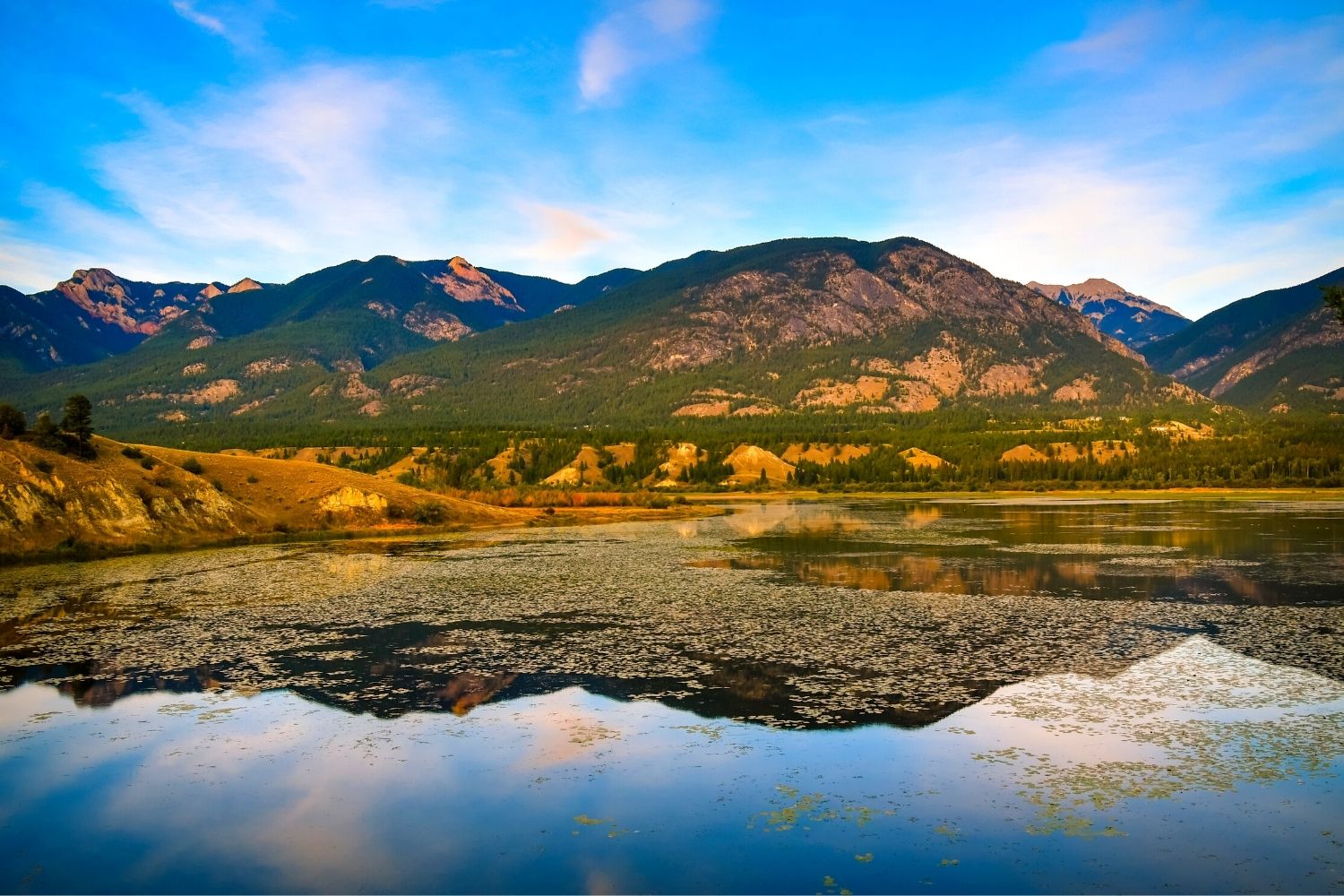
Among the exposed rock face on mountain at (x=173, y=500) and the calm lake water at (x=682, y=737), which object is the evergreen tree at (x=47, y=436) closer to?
the exposed rock face on mountain at (x=173, y=500)

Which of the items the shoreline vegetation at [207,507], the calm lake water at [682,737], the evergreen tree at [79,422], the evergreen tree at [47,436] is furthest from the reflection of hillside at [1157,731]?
the evergreen tree at [47,436]

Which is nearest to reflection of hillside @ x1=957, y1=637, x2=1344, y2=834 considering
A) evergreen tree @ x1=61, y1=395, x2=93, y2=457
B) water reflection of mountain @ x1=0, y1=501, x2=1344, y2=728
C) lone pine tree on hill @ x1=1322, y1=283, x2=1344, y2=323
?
water reflection of mountain @ x1=0, y1=501, x2=1344, y2=728

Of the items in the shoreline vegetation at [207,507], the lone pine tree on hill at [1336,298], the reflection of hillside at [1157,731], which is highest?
the lone pine tree on hill at [1336,298]

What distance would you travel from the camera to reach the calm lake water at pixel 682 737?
54.1 ft

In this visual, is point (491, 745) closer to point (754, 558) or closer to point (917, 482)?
point (754, 558)

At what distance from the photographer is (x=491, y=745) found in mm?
23328

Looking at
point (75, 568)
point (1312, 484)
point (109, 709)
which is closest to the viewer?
point (109, 709)

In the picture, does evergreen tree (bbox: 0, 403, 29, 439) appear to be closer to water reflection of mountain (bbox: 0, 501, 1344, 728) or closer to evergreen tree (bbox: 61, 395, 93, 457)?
evergreen tree (bbox: 61, 395, 93, 457)

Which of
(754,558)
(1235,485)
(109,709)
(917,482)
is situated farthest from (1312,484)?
(109,709)

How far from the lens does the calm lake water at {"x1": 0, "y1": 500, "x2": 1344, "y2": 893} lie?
1650cm

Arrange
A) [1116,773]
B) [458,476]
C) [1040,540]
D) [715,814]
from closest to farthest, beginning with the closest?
1. [715,814]
2. [1116,773]
3. [1040,540]
4. [458,476]

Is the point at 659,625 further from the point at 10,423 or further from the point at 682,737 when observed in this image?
the point at 10,423

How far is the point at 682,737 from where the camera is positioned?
23.8 meters

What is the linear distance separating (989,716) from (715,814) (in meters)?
10.0
